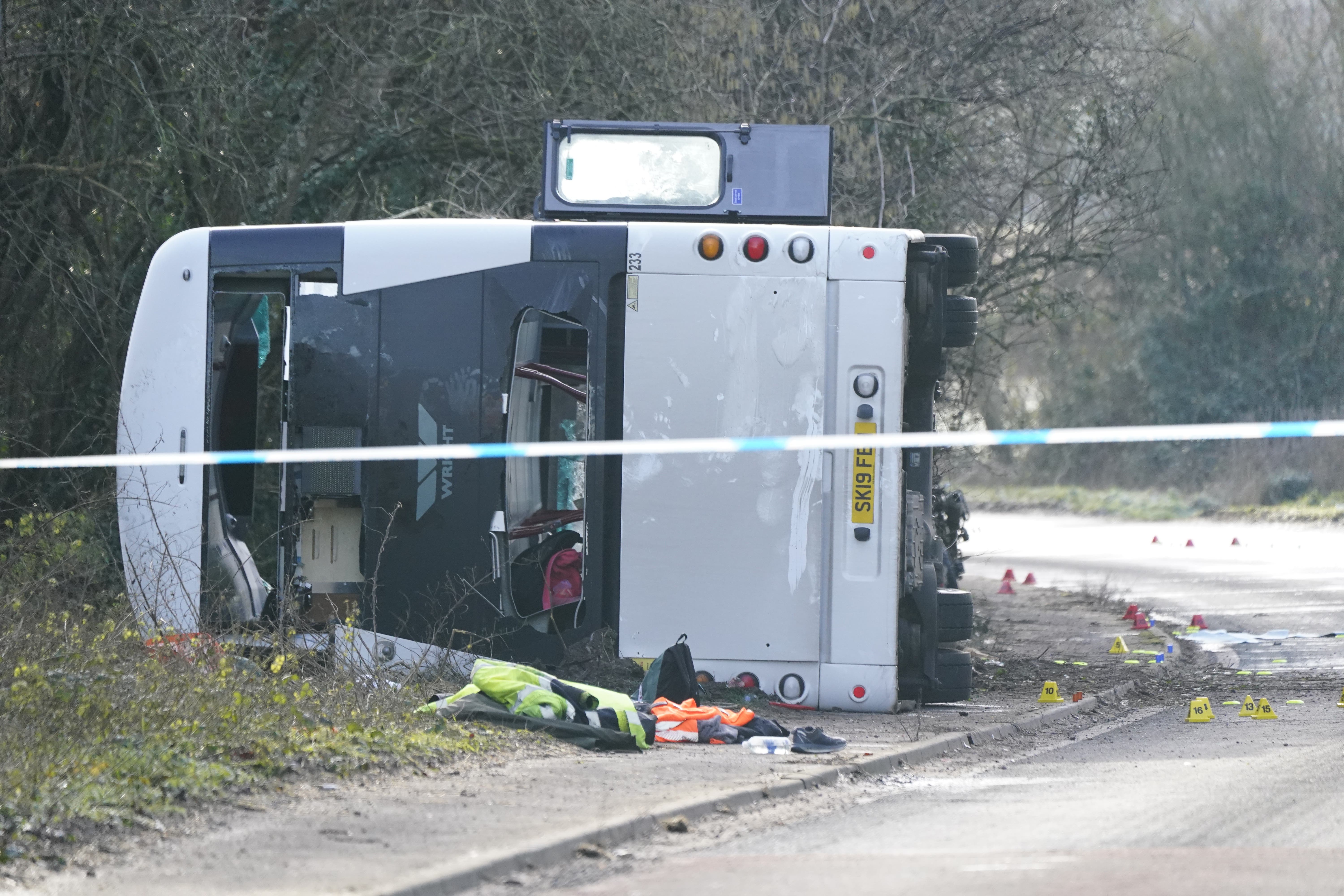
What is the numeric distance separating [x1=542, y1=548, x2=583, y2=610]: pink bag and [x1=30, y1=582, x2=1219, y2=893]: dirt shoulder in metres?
1.23

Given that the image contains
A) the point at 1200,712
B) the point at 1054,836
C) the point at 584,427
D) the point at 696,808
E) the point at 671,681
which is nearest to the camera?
the point at 1054,836

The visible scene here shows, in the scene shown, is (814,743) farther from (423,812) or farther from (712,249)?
(712,249)

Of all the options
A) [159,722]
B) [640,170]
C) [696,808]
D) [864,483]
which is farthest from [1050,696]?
[159,722]

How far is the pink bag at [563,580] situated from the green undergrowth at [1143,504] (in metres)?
24.9

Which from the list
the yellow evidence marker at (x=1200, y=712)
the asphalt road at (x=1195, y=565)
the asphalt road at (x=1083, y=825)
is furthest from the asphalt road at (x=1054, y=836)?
the asphalt road at (x=1195, y=565)

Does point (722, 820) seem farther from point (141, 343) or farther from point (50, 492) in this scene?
point (50, 492)

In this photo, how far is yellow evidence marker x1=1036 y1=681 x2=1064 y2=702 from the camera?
10.3 meters

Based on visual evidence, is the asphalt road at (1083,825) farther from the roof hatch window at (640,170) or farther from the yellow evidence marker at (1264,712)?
the roof hatch window at (640,170)

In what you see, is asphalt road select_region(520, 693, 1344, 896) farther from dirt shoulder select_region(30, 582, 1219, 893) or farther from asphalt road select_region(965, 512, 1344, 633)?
asphalt road select_region(965, 512, 1344, 633)

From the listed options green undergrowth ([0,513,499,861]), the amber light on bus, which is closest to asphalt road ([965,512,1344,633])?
the amber light on bus

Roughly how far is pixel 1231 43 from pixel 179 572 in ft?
117

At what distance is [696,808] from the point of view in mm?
6398

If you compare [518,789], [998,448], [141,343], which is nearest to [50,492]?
[141,343]

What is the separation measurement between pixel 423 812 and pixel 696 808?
3.40 ft
